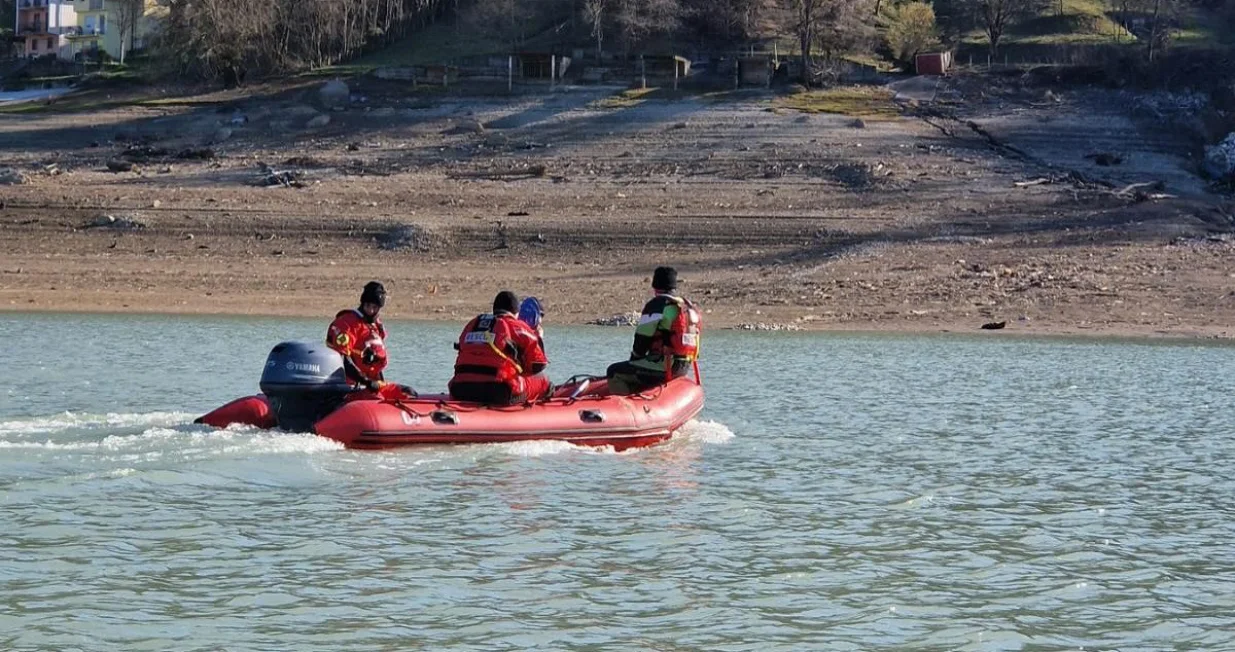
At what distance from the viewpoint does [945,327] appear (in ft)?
80.1

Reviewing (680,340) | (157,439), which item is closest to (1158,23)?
(680,340)

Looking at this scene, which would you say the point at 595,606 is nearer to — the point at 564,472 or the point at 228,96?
the point at 564,472

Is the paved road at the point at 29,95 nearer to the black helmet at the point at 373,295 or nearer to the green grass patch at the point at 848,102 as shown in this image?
the green grass patch at the point at 848,102

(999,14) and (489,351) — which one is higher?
(999,14)

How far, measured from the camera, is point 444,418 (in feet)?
41.9

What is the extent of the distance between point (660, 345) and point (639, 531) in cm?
474

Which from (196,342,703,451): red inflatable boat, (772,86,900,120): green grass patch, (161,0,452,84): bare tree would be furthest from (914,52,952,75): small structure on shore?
(196,342,703,451): red inflatable boat

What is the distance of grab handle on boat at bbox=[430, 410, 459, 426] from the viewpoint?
1272cm

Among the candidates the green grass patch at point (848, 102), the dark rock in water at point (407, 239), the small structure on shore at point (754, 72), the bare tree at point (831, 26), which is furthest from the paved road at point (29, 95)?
the green grass patch at point (848, 102)

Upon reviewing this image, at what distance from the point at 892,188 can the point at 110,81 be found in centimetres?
2340

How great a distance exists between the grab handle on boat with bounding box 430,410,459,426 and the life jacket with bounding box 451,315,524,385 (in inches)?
19.7

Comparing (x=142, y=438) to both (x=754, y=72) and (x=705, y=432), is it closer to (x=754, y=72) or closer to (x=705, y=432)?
(x=705, y=432)

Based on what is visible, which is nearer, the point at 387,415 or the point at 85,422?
Answer: the point at 387,415

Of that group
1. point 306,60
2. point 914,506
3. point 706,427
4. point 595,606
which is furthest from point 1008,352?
point 306,60
